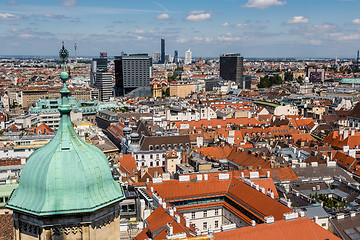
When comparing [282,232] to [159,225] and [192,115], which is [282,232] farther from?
[192,115]

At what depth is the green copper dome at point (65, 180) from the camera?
13.0 meters

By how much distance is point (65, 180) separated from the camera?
13172 millimetres

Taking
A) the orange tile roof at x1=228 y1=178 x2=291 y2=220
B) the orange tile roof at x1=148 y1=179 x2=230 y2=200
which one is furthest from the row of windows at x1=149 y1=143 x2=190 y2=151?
the orange tile roof at x1=228 y1=178 x2=291 y2=220

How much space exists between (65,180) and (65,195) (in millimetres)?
489

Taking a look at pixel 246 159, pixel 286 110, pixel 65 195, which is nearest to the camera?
pixel 65 195

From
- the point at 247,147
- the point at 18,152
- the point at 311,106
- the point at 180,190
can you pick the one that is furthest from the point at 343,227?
the point at 311,106

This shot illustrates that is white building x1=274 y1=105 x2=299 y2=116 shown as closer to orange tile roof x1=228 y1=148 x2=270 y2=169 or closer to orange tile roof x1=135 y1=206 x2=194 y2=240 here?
orange tile roof x1=228 y1=148 x2=270 y2=169

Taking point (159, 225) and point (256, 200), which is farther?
point (256, 200)

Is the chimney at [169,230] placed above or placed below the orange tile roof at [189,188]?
above

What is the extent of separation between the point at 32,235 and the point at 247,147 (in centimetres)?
6614

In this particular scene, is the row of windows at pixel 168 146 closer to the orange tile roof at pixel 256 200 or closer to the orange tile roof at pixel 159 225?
the orange tile roof at pixel 256 200

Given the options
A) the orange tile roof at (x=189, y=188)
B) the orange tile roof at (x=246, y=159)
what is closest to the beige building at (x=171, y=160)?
the orange tile roof at (x=246, y=159)

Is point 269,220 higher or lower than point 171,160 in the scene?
higher

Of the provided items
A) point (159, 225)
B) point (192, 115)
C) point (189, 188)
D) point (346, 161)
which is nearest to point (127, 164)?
point (189, 188)
